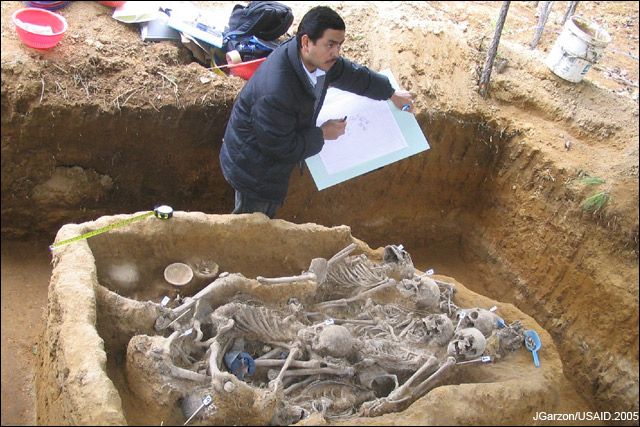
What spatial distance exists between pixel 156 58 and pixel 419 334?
2.95 metres

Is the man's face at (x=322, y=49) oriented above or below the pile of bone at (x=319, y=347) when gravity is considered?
above

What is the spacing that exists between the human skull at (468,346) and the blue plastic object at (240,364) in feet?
3.81

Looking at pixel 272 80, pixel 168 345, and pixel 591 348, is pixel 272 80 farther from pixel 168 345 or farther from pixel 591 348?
pixel 591 348

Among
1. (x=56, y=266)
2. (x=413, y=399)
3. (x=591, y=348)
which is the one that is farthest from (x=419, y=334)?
(x=56, y=266)

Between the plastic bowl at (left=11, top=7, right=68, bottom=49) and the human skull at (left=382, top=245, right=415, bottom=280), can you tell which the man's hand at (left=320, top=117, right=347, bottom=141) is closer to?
the human skull at (left=382, top=245, right=415, bottom=280)

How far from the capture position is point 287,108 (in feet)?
→ 10.4

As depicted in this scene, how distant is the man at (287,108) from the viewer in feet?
10.2

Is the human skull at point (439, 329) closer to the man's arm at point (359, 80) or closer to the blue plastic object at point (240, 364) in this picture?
the blue plastic object at point (240, 364)

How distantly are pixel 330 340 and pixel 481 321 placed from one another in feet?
3.41

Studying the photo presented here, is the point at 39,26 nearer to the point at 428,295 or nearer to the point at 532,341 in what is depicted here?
the point at 428,295

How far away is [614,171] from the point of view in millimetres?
4285

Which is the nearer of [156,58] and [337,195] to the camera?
[156,58]

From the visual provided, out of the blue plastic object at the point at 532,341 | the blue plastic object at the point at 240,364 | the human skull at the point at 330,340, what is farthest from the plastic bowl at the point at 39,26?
the blue plastic object at the point at 532,341

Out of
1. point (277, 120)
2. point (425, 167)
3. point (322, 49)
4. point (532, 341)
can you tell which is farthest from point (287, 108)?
point (425, 167)
